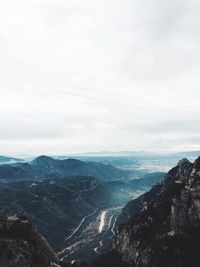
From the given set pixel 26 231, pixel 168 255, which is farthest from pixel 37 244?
pixel 168 255

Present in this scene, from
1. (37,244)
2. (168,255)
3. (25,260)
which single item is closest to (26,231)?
(37,244)

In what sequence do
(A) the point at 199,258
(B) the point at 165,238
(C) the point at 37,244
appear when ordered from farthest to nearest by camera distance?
(B) the point at 165,238 → (A) the point at 199,258 → (C) the point at 37,244

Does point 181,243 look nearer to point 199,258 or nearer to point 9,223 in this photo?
point 199,258

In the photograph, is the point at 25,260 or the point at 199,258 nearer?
the point at 25,260

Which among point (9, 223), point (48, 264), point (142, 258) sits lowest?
point (142, 258)

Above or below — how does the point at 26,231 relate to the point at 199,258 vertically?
above

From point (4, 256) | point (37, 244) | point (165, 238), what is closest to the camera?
point (4, 256)

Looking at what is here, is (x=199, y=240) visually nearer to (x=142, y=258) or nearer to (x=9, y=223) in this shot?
(x=142, y=258)
